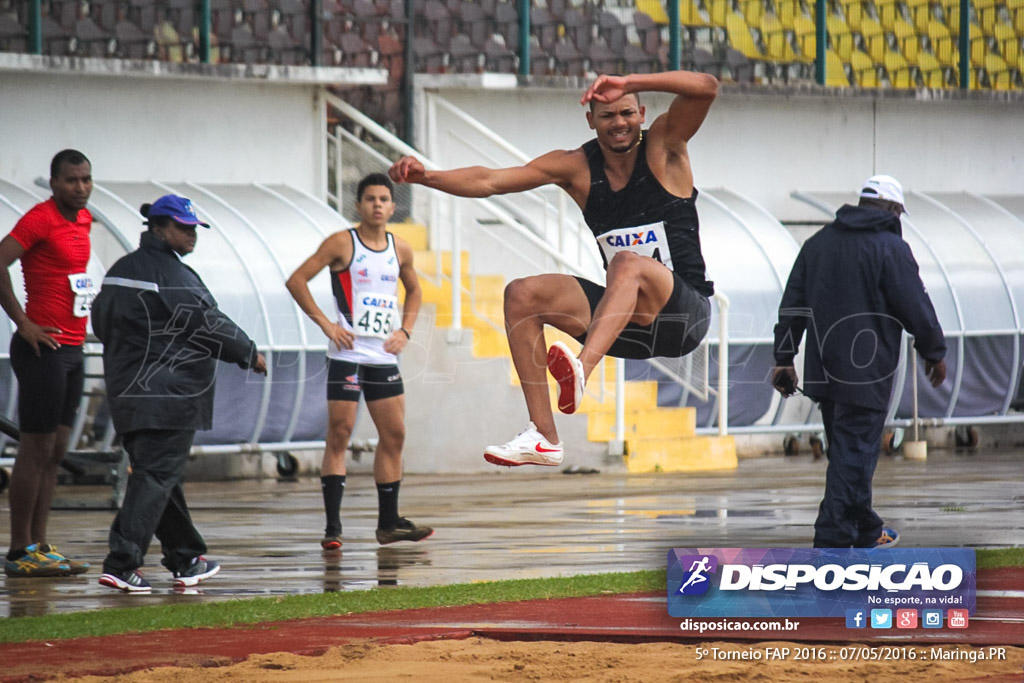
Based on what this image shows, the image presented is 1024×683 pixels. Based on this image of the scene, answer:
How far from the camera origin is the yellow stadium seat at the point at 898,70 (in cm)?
2952

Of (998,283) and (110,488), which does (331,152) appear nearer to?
(110,488)

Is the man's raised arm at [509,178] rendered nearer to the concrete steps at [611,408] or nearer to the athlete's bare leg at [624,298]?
the athlete's bare leg at [624,298]

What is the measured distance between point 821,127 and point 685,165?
771 inches

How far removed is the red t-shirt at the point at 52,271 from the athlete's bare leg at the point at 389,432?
2.38 metres

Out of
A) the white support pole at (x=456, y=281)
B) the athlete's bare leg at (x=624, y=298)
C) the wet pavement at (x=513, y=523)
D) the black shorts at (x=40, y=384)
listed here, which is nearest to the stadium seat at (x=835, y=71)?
the wet pavement at (x=513, y=523)

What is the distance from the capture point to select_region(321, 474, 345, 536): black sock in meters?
13.0

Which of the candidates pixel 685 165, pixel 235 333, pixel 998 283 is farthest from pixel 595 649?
pixel 998 283

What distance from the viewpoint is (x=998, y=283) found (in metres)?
25.7

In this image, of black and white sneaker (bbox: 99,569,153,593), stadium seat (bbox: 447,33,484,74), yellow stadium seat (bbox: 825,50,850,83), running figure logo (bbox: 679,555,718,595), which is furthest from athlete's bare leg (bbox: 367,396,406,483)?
yellow stadium seat (bbox: 825,50,850,83)

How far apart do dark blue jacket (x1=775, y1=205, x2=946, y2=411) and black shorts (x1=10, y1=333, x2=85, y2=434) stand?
14.9ft

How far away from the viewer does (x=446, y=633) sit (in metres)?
8.76

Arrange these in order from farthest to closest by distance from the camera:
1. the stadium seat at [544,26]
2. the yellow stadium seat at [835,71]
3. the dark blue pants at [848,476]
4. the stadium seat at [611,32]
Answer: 1. the yellow stadium seat at [835,71]
2. the stadium seat at [611,32]
3. the stadium seat at [544,26]
4. the dark blue pants at [848,476]

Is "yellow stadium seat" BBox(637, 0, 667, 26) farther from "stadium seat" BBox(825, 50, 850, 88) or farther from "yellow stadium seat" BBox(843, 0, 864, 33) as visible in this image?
"yellow stadium seat" BBox(843, 0, 864, 33)

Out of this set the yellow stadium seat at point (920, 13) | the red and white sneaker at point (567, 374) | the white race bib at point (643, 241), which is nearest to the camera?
the red and white sneaker at point (567, 374)
